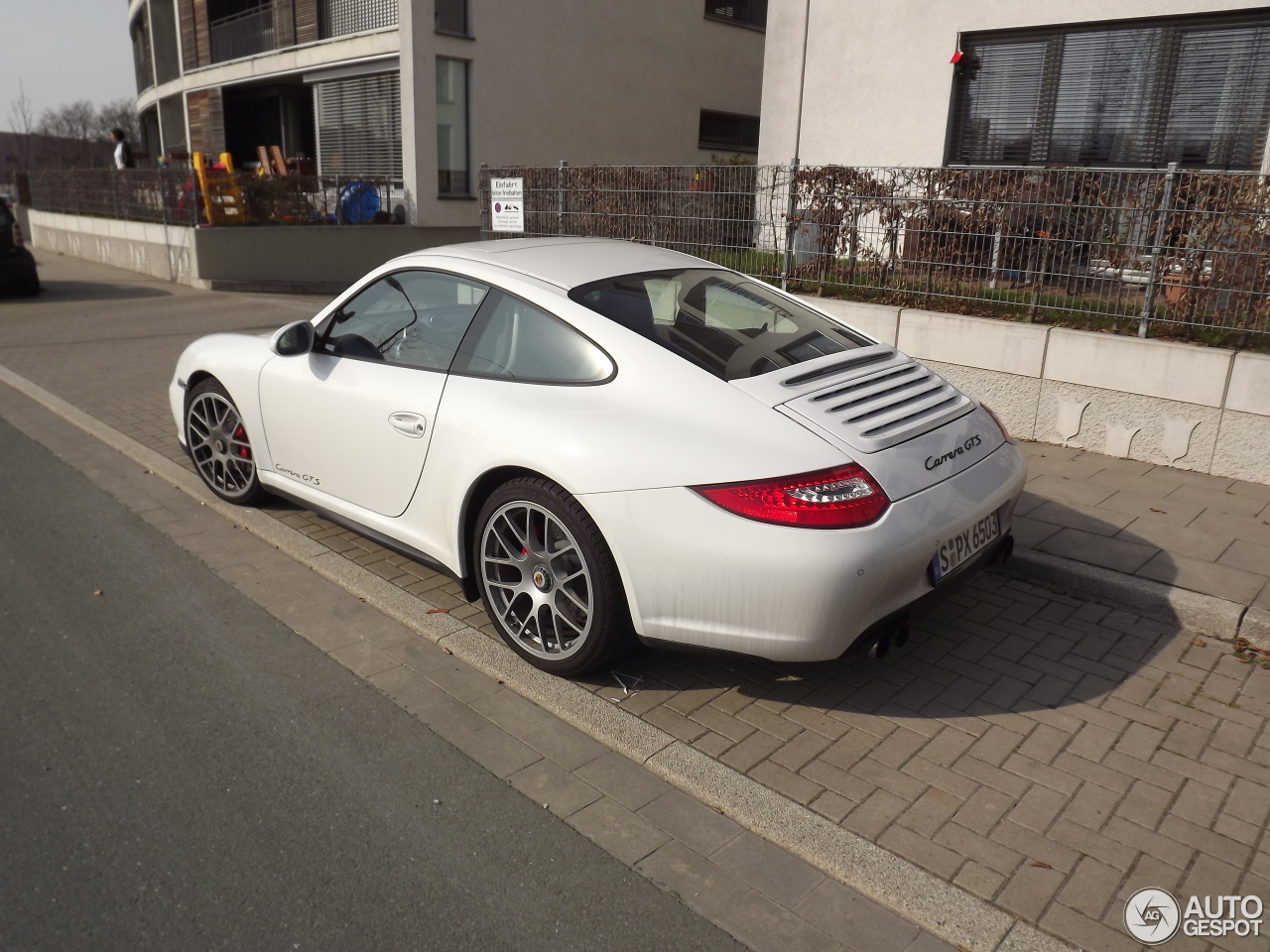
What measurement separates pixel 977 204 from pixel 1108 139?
3714 millimetres

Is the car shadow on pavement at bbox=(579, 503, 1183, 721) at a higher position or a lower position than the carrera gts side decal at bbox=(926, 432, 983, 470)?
lower

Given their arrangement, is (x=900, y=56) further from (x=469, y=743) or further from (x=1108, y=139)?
(x=469, y=743)

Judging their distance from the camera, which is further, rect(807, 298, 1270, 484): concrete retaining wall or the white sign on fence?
the white sign on fence

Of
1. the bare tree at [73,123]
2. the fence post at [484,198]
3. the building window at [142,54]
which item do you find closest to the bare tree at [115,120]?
the bare tree at [73,123]

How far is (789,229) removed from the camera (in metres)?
8.59

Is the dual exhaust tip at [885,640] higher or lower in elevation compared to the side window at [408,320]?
lower

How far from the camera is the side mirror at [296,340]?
16.2 ft

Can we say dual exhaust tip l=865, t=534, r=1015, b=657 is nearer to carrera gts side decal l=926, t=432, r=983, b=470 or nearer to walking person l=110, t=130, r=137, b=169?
carrera gts side decal l=926, t=432, r=983, b=470

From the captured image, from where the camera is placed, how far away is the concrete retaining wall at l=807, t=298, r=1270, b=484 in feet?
20.3

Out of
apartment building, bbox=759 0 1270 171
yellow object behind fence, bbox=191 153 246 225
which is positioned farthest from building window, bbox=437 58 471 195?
apartment building, bbox=759 0 1270 171

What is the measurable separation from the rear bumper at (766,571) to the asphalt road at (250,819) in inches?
33.4

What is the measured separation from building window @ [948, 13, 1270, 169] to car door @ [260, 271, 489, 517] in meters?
8.04
